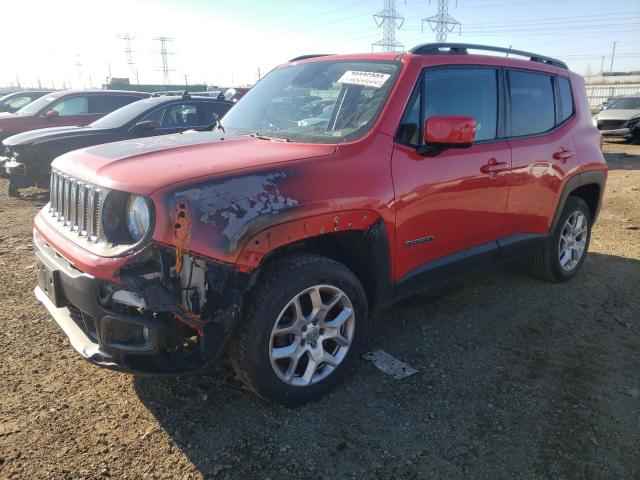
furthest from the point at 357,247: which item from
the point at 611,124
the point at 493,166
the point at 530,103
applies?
the point at 611,124

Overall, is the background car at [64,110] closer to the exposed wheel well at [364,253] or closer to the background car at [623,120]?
the exposed wheel well at [364,253]

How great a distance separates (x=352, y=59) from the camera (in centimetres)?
344

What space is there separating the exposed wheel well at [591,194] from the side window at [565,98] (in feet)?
2.45

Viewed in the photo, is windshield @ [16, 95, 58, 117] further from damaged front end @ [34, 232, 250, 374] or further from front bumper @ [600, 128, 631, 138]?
front bumper @ [600, 128, 631, 138]

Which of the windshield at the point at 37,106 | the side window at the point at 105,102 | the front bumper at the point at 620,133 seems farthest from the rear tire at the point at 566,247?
the front bumper at the point at 620,133

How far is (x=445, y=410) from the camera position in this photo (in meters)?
2.80

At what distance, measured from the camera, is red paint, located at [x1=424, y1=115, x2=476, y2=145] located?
285cm

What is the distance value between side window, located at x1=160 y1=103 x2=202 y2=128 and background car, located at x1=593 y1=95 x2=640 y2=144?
1549 cm

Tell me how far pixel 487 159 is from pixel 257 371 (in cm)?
221

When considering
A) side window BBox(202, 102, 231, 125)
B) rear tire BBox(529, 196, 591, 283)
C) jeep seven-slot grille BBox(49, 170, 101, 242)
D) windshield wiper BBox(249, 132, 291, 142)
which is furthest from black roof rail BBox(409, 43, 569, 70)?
side window BBox(202, 102, 231, 125)

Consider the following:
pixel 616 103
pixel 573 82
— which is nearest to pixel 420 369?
pixel 573 82

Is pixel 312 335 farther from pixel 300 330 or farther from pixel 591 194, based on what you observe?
pixel 591 194

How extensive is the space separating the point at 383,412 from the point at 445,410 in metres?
0.37

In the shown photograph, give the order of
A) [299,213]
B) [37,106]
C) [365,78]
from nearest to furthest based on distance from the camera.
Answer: [299,213]
[365,78]
[37,106]
